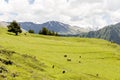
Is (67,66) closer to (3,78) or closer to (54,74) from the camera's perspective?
(54,74)

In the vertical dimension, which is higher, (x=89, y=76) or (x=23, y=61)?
(x=23, y=61)

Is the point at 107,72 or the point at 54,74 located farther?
the point at 107,72

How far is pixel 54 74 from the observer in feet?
186

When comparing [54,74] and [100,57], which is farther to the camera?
[100,57]

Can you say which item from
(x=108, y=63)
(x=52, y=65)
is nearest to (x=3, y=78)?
(x=52, y=65)

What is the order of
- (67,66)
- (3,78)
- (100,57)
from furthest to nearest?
(100,57) < (67,66) < (3,78)

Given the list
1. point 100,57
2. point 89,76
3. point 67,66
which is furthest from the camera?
point 100,57

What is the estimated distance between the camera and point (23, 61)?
2275 inches

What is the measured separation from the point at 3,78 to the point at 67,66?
27440 mm

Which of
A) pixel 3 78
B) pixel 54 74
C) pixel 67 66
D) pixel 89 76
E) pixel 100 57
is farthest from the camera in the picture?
pixel 100 57

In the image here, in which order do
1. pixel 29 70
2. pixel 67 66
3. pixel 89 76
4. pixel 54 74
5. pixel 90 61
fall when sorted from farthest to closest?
pixel 90 61 → pixel 67 66 → pixel 89 76 → pixel 54 74 → pixel 29 70

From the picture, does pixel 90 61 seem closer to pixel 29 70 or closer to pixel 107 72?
pixel 107 72

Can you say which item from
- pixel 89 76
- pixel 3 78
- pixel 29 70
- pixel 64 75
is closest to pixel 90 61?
pixel 89 76

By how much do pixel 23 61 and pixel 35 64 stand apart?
3.04 meters
